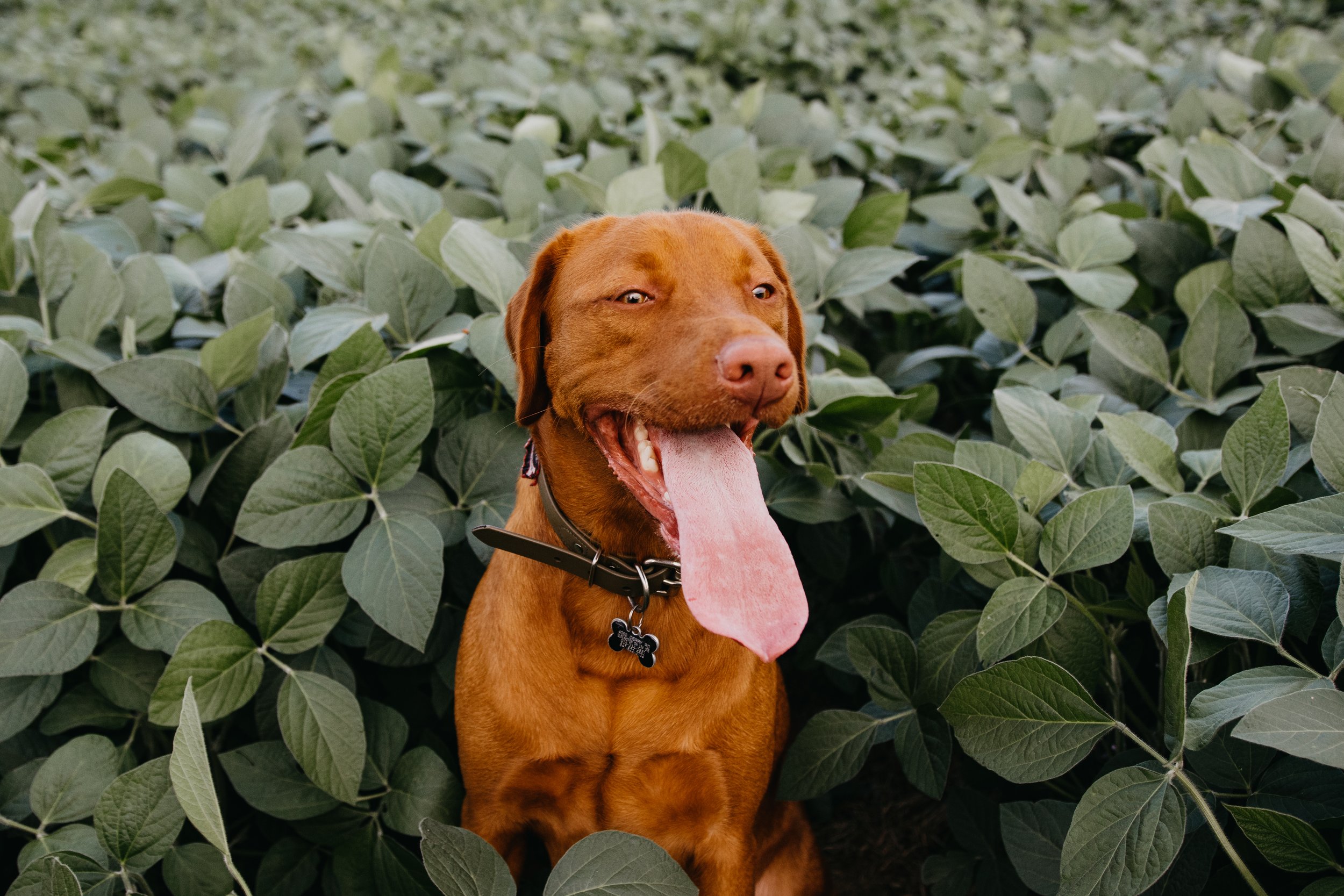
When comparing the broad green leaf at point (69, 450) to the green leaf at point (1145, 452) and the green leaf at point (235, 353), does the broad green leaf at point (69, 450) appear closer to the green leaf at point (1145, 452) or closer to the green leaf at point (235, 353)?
the green leaf at point (235, 353)

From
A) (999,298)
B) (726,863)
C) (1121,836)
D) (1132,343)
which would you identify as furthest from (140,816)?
(1132,343)

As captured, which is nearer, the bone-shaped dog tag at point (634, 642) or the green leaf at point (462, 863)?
the green leaf at point (462, 863)

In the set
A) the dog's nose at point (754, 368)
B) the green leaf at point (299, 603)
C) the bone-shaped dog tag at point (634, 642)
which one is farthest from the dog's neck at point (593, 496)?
the green leaf at point (299, 603)

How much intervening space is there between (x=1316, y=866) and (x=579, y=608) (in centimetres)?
141

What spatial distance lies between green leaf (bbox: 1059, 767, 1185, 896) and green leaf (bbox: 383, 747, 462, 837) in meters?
1.36

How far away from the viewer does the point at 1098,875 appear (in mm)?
1570

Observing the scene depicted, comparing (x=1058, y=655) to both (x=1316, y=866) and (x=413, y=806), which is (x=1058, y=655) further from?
(x=413, y=806)

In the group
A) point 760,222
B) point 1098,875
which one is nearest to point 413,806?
point 1098,875

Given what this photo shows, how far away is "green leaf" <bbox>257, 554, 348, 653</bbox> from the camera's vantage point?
A: 6.76 ft

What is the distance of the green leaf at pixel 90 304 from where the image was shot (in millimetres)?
2438

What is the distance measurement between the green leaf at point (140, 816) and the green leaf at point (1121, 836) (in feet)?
5.74

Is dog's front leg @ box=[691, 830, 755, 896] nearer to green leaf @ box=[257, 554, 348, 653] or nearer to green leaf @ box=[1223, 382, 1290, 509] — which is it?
green leaf @ box=[257, 554, 348, 653]

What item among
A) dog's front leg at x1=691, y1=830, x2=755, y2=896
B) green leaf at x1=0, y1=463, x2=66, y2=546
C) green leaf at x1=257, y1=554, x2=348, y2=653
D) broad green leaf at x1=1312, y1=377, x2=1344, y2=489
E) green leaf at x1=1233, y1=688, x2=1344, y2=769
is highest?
broad green leaf at x1=1312, y1=377, x2=1344, y2=489

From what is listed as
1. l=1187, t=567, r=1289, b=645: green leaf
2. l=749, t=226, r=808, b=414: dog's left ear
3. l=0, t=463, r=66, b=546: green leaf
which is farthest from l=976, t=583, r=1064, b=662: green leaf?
l=0, t=463, r=66, b=546: green leaf
